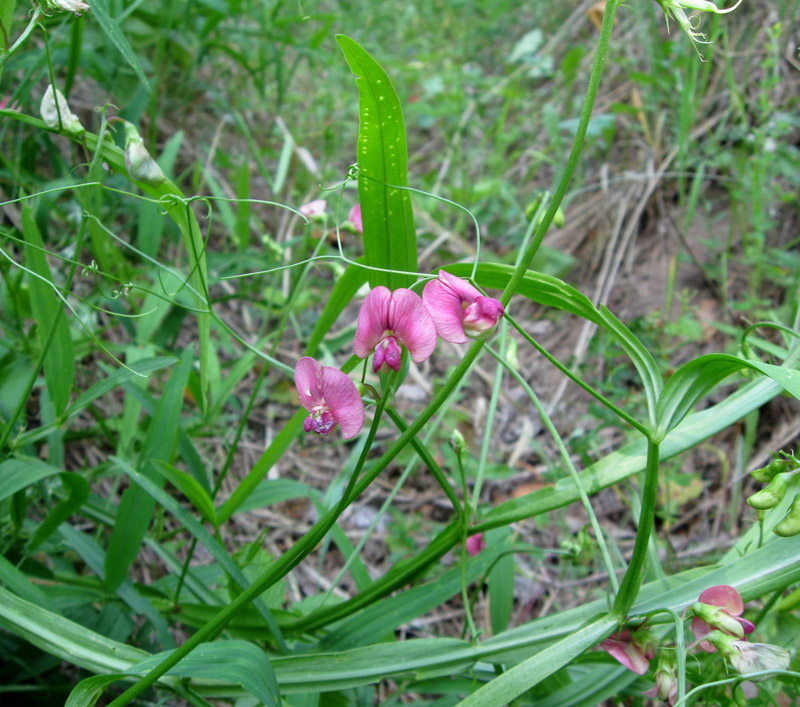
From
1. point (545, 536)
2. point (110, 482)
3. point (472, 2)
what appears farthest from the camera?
point (472, 2)

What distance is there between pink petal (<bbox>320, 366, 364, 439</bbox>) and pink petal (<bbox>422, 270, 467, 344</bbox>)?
0.38 feet

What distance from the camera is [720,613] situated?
2.43 feet

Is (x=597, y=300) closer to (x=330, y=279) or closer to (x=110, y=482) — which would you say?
(x=330, y=279)

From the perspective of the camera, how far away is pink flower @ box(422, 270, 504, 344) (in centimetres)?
67

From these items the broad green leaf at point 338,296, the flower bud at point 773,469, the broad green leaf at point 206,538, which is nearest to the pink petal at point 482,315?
the broad green leaf at point 338,296

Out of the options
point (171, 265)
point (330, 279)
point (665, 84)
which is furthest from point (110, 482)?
point (665, 84)

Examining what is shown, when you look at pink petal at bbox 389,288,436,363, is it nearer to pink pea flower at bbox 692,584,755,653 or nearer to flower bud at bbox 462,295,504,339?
flower bud at bbox 462,295,504,339

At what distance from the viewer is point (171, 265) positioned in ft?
5.81

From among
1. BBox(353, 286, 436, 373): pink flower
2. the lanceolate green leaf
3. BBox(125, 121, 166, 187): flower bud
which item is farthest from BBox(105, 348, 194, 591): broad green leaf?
BBox(353, 286, 436, 373): pink flower

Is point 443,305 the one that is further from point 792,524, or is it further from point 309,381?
point 792,524

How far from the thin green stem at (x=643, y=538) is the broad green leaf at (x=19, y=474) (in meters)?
0.79

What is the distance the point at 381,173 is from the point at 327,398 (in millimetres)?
305

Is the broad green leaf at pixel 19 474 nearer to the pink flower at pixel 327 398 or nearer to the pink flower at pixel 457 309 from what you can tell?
the pink flower at pixel 327 398

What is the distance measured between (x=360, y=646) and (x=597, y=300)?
1.47 meters
